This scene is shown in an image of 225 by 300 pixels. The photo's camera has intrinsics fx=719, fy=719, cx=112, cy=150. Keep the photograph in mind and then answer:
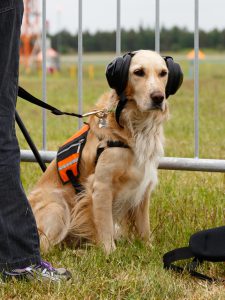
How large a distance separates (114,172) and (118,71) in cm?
55

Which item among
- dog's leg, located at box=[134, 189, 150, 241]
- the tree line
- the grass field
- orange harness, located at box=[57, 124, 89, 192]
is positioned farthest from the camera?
the tree line

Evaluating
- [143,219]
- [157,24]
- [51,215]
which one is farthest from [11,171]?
[157,24]

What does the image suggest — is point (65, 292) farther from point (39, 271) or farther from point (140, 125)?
point (140, 125)

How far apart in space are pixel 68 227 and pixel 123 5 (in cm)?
152

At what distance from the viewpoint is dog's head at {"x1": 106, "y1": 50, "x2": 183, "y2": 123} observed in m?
3.73

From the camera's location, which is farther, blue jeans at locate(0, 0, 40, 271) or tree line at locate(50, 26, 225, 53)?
tree line at locate(50, 26, 225, 53)

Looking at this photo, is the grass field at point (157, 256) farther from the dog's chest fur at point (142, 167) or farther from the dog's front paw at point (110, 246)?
the dog's chest fur at point (142, 167)

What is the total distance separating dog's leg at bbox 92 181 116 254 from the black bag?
1.65 ft

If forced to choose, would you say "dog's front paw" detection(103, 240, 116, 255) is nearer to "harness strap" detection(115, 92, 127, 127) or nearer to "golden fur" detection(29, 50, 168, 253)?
"golden fur" detection(29, 50, 168, 253)

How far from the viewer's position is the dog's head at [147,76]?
3.73 meters

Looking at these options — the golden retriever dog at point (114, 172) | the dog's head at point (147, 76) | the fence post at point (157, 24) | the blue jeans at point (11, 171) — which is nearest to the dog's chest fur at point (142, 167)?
the golden retriever dog at point (114, 172)

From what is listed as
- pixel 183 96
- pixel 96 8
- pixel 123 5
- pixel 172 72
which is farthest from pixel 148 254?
pixel 183 96

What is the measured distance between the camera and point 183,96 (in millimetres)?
14125

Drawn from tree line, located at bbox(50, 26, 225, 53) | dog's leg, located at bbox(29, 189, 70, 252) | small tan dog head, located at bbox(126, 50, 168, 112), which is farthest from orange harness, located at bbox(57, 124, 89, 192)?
tree line, located at bbox(50, 26, 225, 53)
